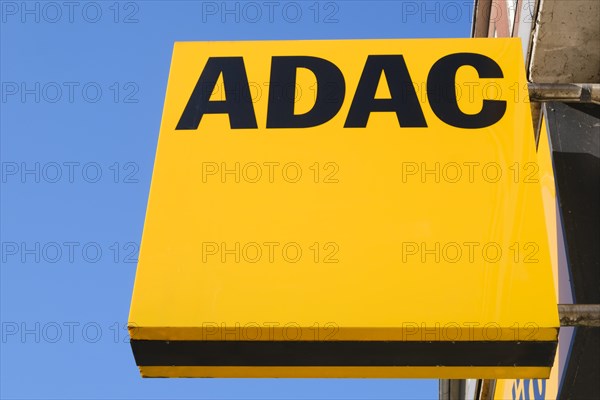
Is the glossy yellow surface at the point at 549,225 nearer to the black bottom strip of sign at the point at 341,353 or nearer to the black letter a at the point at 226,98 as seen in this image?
the black bottom strip of sign at the point at 341,353

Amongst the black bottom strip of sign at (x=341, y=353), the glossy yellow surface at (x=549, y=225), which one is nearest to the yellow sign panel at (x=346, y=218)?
the black bottom strip of sign at (x=341, y=353)

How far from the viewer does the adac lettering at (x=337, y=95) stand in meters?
3.21

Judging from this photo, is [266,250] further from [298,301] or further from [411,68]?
[411,68]

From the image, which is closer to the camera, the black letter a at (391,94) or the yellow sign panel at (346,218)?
the yellow sign panel at (346,218)

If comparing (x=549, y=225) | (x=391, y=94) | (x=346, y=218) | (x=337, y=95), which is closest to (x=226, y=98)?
(x=337, y=95)

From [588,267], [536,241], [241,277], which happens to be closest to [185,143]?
[241,277]

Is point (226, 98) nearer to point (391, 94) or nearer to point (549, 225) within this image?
point (391, 94)

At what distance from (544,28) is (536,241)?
7.43 feet

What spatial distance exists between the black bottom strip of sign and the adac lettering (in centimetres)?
106

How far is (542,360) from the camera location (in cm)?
254

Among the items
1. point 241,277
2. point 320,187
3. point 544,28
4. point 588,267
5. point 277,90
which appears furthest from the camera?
point 544,28

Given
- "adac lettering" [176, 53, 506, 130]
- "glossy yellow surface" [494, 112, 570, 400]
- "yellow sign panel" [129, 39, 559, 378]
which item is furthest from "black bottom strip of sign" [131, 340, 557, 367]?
"glossy yellow surface" [494, 112, 570, 400]

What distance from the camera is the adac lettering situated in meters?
3.21

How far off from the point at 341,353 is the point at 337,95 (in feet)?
4.22
